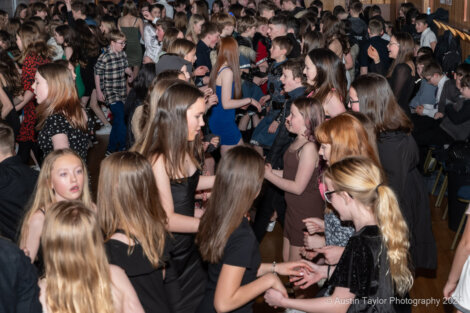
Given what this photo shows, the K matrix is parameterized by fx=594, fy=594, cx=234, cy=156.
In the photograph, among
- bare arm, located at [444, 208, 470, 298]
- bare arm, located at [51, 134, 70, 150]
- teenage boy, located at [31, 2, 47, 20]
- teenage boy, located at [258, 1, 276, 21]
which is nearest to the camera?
bare arm, located at [444, 208, 470, 298]

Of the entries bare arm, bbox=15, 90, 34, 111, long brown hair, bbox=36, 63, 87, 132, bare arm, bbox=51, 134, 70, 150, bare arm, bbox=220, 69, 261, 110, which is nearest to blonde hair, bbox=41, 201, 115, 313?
bare arm, bbox=51, 134, 70, 150

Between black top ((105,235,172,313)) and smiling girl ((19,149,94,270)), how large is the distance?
534mm

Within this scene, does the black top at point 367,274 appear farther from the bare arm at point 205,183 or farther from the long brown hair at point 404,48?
the long brown hair at point 404,48

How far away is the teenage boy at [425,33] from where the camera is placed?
375 inches

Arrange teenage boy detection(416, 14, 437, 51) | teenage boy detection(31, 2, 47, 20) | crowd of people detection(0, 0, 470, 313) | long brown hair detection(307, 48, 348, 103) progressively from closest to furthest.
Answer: crowd of people detection(0, 0, 470, 313) < long brown hair detection(307, 48, 348, 103) < teenage boy detection(416, 14, 437, 51) < teenage boy detection(31, 2, 47, 20)

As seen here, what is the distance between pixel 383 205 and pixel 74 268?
1.25 m

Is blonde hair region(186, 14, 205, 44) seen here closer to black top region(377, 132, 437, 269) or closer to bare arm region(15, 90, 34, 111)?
bare arm region(15, 90, 34, 111)

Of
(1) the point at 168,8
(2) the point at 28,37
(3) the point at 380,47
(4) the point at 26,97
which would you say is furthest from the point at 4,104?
(1) the point at 168,8

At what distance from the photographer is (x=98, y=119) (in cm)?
970

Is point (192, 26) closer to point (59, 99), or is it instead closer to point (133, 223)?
point (59, 99)

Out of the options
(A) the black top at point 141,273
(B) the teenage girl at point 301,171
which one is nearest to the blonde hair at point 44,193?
(A) the black top at point 141,273

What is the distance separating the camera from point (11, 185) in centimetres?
340

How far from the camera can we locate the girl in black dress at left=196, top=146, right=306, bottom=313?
2.49 metres

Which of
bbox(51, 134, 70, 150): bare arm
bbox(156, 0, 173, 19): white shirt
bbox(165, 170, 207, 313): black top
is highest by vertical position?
bbox(156, 0, 173, 19): white shirt
